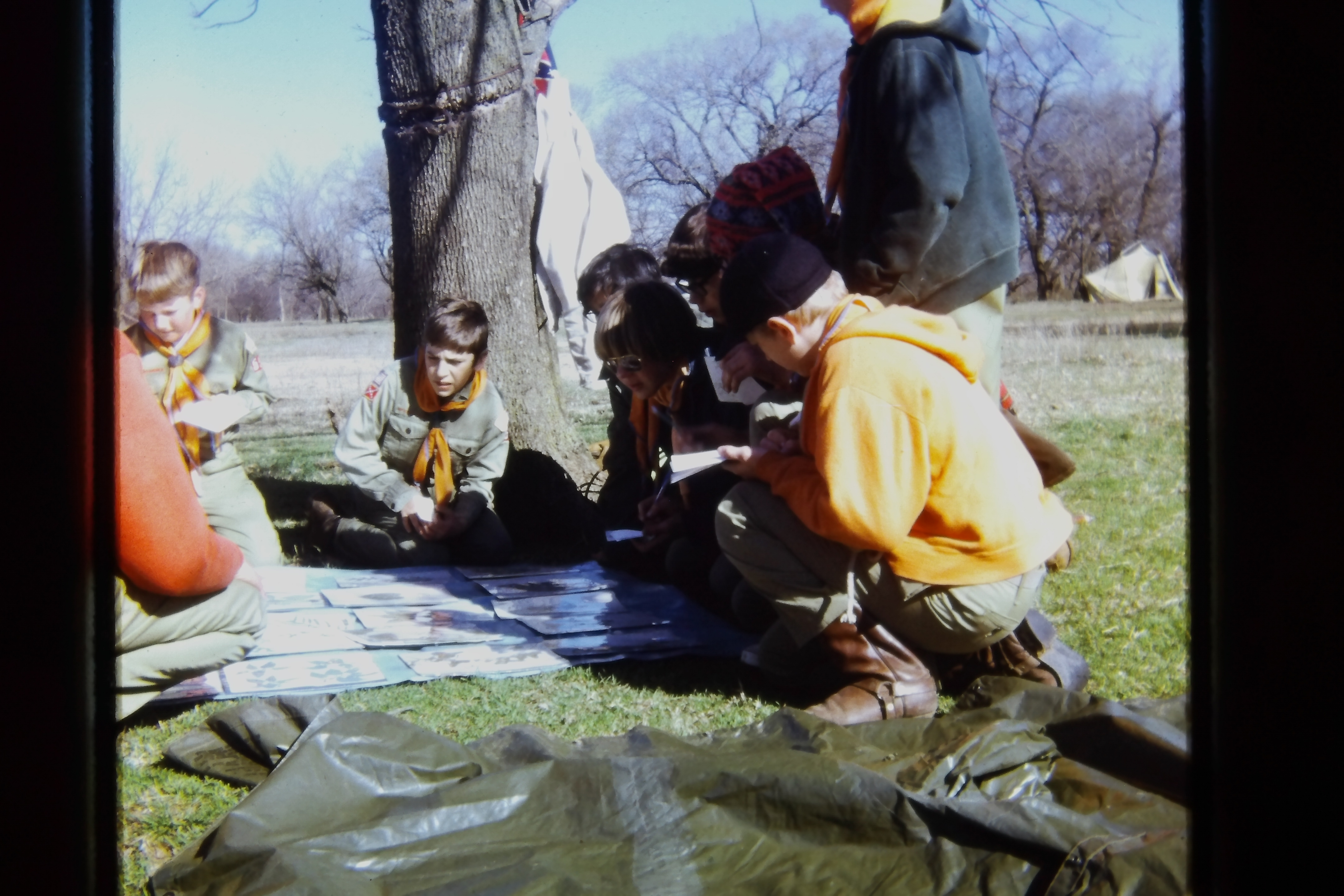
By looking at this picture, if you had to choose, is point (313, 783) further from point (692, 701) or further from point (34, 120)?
point (34, 120)

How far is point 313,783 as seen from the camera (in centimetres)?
219

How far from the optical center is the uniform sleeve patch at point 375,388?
4934mm

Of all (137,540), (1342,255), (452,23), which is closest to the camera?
(1342,255)

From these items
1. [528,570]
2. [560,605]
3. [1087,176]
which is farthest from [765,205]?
[1087,176]

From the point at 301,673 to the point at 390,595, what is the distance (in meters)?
0.90

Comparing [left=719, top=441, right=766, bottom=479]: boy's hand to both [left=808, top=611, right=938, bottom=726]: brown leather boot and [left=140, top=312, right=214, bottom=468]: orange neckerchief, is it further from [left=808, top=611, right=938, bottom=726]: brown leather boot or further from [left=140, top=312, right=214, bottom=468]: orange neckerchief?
[left=140, top=312, right=214, bottom=468]: orange neckerchief

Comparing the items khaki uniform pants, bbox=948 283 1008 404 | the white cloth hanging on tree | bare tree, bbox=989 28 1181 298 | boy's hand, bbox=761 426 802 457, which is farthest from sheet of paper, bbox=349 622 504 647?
bare tree, bbox=989 28 1181 298

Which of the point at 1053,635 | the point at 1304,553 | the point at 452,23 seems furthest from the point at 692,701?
the point at 452,23

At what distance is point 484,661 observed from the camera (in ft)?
11.2

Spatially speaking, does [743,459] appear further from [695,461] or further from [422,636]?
[422,636]

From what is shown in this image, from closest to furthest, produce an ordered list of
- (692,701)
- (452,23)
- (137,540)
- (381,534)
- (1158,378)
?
(137,540)
(692,701)
(381,534)
(452,23)
(1158,378)

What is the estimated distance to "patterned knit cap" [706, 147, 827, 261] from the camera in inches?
143

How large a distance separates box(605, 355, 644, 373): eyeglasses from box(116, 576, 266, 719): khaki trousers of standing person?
4.71 ft

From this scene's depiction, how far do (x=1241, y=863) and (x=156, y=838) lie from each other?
196 centimetres
